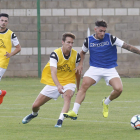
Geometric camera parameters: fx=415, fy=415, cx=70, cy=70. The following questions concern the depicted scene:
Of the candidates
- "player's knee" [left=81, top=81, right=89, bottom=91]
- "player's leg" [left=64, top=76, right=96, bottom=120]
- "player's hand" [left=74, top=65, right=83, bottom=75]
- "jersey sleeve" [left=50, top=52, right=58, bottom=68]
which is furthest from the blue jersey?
"jersey sleeve" [left=50, top=52, right=58, bottom=68]

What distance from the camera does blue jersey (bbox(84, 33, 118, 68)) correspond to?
7.82 meters

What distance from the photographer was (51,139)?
19.3 feet

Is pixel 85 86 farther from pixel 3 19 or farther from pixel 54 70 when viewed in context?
pixel 3 19

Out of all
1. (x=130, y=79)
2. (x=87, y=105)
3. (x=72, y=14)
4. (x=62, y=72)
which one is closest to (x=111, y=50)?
(x=62, y=72)

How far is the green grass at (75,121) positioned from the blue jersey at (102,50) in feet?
3.54

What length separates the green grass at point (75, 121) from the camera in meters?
6.20

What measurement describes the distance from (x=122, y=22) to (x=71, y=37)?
12.2 metres

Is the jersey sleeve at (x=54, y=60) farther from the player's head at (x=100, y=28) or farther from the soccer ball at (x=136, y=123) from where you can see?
the soccer ball at (x=136, y=123)

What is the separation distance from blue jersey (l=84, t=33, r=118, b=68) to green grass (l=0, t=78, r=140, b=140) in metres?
1.08

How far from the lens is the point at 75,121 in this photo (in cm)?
782

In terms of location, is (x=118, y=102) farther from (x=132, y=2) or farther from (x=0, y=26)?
(x=132, y=2)

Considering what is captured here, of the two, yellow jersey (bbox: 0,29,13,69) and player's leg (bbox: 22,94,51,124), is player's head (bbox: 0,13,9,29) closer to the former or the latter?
yellow jersey (bbox: 0,29,13,69)

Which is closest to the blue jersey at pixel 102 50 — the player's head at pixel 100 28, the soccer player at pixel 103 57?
the soccer player at pixel 103 57

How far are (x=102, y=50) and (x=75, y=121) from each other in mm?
1436
